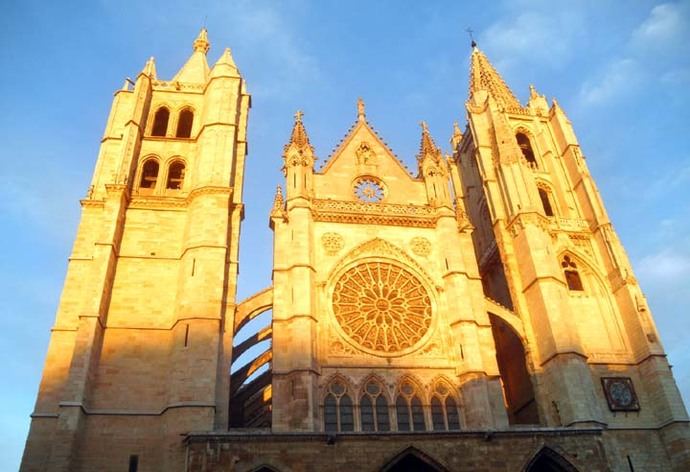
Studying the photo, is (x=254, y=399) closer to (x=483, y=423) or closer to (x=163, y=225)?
(x=163, y=225)

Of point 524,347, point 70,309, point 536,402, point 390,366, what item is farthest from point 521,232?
point 70,309

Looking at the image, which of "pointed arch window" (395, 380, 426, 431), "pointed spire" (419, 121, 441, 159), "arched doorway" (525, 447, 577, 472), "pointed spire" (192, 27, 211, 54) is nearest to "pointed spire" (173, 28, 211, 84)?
"pointed spire" (192, 27, 211, 54)

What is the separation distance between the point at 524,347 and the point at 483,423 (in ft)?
14.9

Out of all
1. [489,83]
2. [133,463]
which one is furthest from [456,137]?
[133,463]

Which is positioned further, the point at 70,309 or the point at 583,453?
the point at 70,309

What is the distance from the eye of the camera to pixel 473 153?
28.1m

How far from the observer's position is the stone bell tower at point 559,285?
18.3 metres

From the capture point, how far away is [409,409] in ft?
55.2

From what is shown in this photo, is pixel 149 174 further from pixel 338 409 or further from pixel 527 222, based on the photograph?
pixel 527 222

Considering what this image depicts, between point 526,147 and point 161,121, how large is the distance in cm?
1633

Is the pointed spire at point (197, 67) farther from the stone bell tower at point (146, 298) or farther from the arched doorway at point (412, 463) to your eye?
the arched doorway at point (412, 463)

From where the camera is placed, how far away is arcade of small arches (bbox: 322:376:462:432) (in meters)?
16.3

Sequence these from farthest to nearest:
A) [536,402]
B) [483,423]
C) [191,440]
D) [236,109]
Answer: [236,109] → [536,402] → [483,423] → [191,440]

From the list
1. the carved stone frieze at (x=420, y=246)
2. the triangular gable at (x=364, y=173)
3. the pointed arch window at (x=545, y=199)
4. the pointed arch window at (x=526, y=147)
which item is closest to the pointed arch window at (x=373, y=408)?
the carved stone frieze at (x=420, y=246)
